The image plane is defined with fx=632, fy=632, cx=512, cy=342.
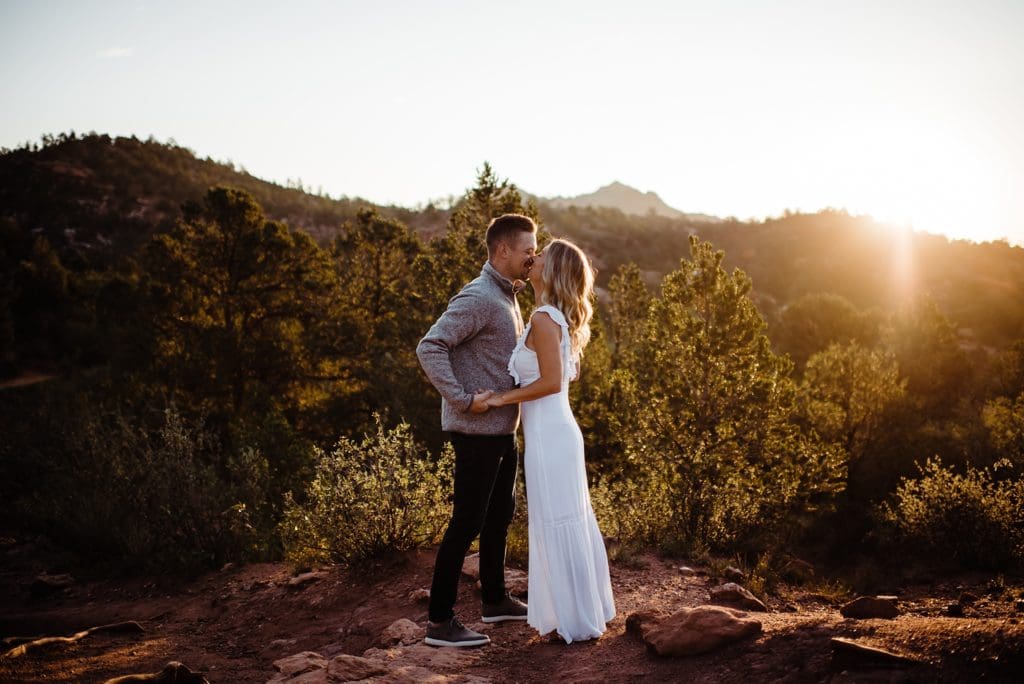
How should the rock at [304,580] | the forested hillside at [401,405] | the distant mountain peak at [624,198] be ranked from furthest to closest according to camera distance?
the distant mountain peak at [624,198]
the forested hillside at [401,405]
the rock at [304,580]

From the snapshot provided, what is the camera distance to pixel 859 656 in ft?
8.65

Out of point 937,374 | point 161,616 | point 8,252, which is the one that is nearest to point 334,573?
point 161,616

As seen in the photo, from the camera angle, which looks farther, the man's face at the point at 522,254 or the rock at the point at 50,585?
the rock at the point at 50,585

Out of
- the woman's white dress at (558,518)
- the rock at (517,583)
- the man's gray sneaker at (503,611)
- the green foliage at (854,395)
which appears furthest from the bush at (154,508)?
the green foliage at (854,395)

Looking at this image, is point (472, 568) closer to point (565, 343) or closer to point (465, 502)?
point (465, 502)

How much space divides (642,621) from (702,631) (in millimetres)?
539

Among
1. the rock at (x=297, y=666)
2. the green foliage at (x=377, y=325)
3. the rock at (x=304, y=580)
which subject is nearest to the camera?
the rock at (x=297, y=666)

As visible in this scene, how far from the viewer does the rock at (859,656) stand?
102 inches

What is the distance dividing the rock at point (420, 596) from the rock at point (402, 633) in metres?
0.43

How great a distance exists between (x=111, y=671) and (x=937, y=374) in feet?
88.2

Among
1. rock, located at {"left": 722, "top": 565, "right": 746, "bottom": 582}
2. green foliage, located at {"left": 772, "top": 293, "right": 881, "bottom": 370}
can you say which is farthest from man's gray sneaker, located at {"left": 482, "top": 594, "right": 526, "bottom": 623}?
green foliage, located at {"left": 772, "top": 293, "right": 881, "bottom": 370}

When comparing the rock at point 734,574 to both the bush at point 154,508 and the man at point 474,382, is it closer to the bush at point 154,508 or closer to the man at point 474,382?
the man at point 474,382

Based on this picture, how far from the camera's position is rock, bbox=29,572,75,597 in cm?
759

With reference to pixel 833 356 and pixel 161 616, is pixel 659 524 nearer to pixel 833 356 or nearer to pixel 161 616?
pixel 161 616
